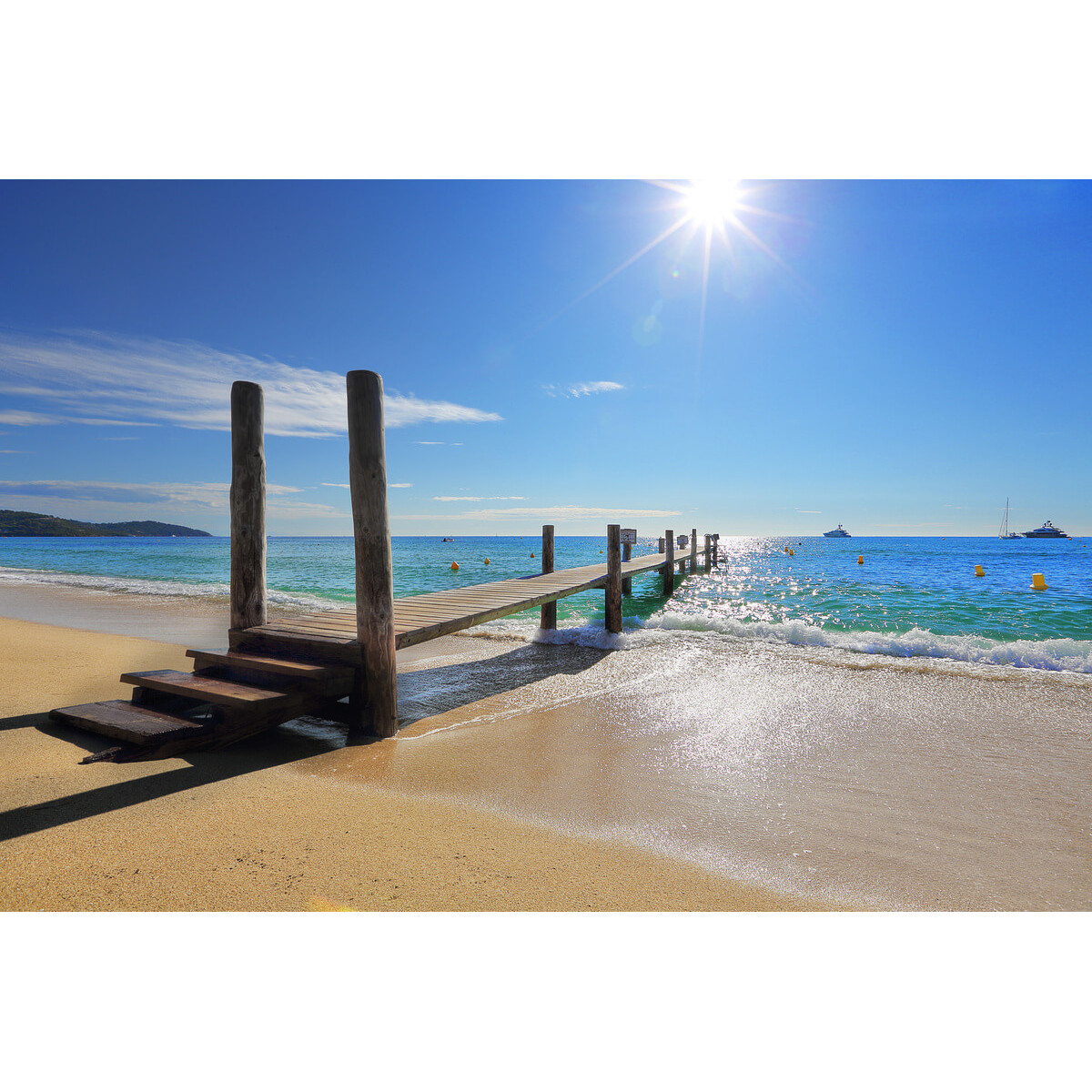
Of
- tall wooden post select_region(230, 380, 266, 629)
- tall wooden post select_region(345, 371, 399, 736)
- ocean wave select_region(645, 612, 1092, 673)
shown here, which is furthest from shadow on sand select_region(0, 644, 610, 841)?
ocean wave select_region(645, 612, 1092, 673)

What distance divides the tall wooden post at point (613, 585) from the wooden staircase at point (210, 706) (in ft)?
21.6

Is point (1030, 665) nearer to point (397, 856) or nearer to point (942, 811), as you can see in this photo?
point (942, 811)

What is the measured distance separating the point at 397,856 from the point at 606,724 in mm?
2853

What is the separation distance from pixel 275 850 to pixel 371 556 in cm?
242

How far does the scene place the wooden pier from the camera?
3.94 m

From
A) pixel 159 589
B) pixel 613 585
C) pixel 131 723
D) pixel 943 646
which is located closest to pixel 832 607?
pixel 943 646

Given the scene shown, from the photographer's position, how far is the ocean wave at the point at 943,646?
8141mm

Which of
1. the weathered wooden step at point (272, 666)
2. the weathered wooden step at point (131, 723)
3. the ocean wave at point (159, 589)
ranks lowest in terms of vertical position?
the ocean wave at point (159, 589)

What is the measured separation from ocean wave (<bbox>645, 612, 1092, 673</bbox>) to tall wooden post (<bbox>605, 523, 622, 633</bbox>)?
1.87 metres

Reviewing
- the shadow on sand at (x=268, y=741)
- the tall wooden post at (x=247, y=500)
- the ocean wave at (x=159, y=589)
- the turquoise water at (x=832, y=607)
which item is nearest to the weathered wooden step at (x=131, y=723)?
the shadow on sand at (x=268, y=741)

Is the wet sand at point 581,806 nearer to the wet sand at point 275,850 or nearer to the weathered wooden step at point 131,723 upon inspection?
the wet sand at point 275,850

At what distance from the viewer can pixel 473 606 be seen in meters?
6.39

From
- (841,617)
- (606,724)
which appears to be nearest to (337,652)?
(606,724)

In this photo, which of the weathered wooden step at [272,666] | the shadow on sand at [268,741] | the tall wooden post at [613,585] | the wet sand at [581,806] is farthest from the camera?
the tall wooden post at [613,585]
